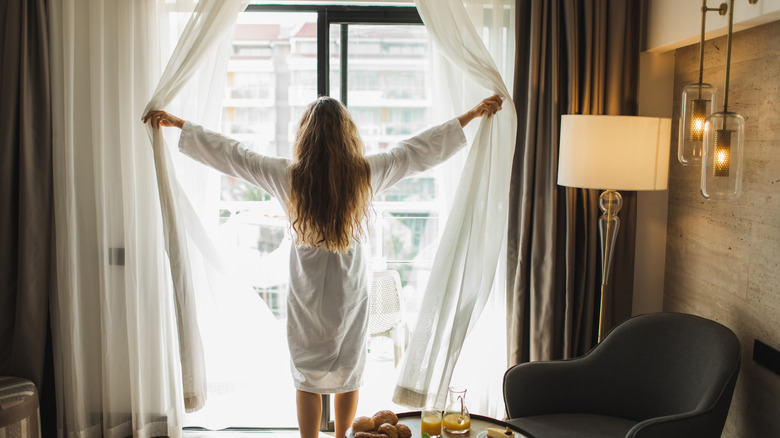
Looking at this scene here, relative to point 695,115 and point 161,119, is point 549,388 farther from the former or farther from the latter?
point 161,119

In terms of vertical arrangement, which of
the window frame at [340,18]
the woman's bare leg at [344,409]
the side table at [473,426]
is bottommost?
the woman's bare leg at [344,409]

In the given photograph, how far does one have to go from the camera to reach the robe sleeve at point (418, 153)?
2506 millimetres

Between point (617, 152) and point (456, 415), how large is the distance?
115cm

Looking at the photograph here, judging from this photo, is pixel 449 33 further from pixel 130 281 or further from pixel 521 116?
pixel 130 281

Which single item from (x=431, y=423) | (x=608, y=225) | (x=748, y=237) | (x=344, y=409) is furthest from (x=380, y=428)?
(x=748, y=237)

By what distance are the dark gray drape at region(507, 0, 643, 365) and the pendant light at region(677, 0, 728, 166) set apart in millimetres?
596

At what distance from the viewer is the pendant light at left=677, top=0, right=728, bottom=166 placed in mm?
2094

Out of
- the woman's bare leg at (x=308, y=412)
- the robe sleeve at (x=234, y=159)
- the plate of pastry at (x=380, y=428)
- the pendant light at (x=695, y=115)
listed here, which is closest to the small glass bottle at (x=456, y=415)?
the plate of pastry at (x=380, y=428)

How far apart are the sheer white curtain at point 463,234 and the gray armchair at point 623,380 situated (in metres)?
0.37

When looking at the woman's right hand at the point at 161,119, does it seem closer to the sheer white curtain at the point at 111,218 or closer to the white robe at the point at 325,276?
the white robe at the point at 325,276

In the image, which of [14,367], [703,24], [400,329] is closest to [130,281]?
[14,367]

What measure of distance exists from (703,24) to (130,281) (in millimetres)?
2590

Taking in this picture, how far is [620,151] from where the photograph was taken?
2.35 meters

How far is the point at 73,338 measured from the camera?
9.41 feet
